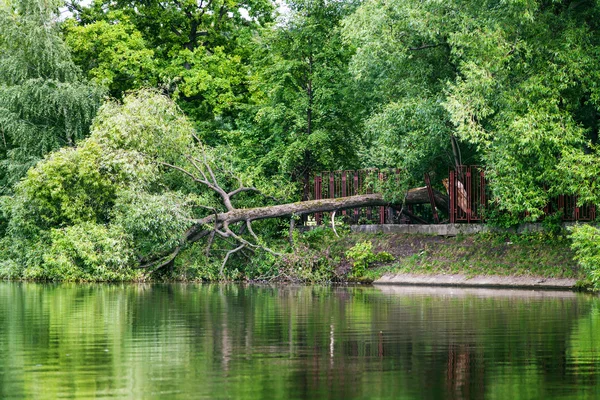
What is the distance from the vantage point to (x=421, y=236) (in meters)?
35.4

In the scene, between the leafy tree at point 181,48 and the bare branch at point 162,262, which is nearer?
the bare branch at point 162,262

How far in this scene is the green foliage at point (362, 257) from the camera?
34.0 m

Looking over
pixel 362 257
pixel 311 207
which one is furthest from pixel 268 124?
pixel 362 257

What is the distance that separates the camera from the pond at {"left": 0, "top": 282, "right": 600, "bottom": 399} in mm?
9984

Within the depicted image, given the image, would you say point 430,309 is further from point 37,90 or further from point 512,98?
point 37,90

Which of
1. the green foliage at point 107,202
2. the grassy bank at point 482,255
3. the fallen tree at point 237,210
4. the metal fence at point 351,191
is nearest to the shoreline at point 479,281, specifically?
the grassy bank at point 482,255

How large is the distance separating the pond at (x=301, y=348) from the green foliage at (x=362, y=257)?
991cm

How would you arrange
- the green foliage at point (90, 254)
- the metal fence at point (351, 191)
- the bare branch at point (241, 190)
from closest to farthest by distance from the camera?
the green foliage at point (90, 254) → the bare branch at point (241, 190) → the metal fence at point (351, 191)

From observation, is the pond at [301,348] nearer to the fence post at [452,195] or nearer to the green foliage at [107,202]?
the green foliage at [107,202]

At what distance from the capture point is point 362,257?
1334 inches

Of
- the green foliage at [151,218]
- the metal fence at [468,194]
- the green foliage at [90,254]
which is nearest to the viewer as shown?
the green foliage at [90,254]

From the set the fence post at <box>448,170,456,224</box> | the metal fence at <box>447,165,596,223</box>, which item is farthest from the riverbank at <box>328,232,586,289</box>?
the metal fence at <box>447,165,596,223</box>

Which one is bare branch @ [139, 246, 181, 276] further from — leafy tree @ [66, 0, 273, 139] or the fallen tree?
leafy tree @ [66, 0, 273, 139]

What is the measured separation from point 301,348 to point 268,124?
29606 mm
